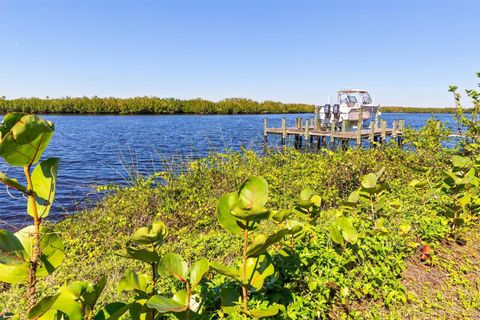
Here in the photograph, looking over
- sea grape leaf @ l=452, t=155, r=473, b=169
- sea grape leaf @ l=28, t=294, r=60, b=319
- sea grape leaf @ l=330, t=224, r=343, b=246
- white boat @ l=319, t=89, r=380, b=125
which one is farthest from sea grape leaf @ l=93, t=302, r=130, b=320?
white boat @ l=319, t=89, r=380, b=125

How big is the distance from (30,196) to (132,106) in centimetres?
5954

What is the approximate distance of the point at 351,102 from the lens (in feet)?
70.5

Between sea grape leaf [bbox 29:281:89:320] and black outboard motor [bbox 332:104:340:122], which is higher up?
black outboard motor [bbox 332:104:340:122]

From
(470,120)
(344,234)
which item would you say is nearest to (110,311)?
(344,234)

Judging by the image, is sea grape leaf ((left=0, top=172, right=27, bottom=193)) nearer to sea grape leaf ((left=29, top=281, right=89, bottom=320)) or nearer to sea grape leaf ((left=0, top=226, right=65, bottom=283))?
sea grape leaf ((left=0, top=226, right=65, bottom=283))

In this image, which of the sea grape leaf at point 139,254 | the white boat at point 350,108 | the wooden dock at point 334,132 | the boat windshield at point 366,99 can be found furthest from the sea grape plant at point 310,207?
the boat windshield at point 366,99

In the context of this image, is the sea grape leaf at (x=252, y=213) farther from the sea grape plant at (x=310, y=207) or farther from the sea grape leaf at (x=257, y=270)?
the sea grape plant at (x=310, y=207)

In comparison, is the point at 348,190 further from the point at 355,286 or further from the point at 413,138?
the point at 355,286

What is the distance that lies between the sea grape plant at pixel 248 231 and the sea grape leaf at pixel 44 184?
675 millimetres

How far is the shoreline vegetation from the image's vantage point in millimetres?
51031

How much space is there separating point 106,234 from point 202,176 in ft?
9.80

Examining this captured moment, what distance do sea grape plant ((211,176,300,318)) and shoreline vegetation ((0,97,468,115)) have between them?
5318 centimetres

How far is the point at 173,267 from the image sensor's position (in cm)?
152

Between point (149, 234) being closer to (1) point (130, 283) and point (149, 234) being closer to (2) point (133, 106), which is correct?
(1) point (130, 283)
